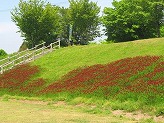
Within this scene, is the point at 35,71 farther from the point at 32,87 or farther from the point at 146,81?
the point at 146,81

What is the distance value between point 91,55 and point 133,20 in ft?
58.3

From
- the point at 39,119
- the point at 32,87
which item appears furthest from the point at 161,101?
the point at 32,87

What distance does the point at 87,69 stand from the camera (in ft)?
97.3

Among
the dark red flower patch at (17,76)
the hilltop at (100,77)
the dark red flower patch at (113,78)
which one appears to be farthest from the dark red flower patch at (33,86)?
the dark red flower patch at (113,78)

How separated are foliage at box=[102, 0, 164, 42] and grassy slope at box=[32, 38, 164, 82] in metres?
14.1

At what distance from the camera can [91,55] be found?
35.1 metres

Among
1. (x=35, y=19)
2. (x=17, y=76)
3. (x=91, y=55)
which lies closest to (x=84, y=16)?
(x=35, y=19)

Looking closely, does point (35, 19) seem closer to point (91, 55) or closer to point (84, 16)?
point (84, 16)

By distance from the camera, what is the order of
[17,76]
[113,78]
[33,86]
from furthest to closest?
[17,76] → [33,86] → [113,78]

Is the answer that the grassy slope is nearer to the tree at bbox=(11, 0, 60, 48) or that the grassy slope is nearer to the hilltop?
the hilltop

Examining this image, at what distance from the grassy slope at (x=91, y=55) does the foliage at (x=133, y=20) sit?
14136mm

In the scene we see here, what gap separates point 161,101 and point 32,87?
13.7 m

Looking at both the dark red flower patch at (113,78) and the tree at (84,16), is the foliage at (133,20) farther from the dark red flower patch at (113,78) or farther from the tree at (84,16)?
the dark red flower patch at (113,78)

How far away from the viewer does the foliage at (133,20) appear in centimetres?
4953
